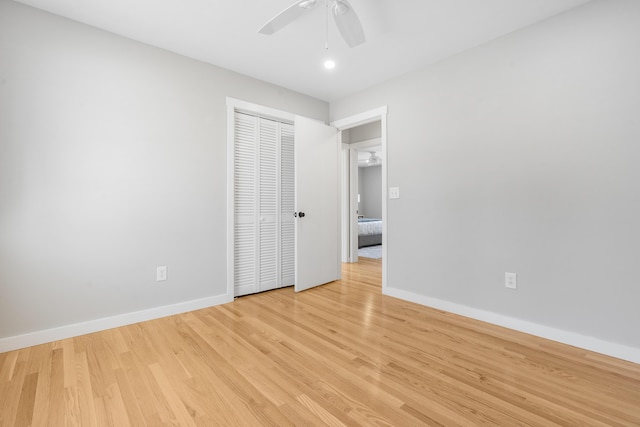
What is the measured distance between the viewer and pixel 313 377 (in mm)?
1641

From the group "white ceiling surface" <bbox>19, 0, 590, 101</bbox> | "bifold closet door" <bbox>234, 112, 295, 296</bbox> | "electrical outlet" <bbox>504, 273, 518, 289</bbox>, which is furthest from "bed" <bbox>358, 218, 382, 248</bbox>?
"electrical outlet" <bbox>504, 273, 518, 289</bbox>

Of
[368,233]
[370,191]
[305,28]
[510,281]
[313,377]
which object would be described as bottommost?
[313,377]

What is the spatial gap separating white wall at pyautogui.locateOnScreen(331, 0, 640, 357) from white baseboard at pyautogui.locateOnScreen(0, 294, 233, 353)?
86.6 inches

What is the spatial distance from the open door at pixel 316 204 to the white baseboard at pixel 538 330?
1133 mm

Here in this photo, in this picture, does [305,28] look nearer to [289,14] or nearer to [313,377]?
[289,14]

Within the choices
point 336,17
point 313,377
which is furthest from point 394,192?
point 313,377

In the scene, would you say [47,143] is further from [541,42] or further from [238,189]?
[541,42]

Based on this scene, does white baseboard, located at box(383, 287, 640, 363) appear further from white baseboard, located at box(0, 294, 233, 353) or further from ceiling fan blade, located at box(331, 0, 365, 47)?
ceiling fan blade, located at box(331, 0, 365, 47)

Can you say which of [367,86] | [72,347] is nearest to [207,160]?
[72,347]

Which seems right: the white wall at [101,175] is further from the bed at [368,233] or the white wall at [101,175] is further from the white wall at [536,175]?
the bed at [368,233]

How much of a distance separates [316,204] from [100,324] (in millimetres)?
2381

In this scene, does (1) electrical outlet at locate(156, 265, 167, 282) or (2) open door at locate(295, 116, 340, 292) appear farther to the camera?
(2) open door at locate(295, 116, 340, 292)

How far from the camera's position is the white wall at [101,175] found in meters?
2.00

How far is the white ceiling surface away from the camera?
2.04 metres
